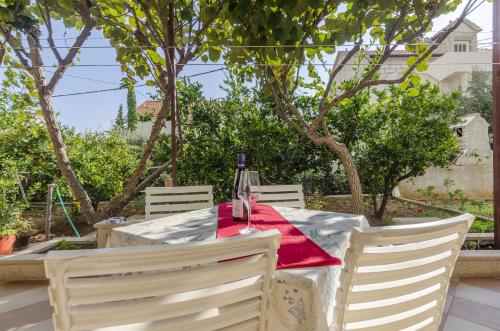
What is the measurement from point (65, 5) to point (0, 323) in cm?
255

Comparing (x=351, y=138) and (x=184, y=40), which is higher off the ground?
(x=184, y=40)

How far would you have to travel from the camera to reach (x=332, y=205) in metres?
4.27

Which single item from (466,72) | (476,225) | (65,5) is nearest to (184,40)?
(65,5)

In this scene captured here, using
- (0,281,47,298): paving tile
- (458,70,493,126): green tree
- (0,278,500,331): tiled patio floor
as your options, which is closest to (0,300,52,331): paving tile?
(0,278,500,331): tiled patio floor

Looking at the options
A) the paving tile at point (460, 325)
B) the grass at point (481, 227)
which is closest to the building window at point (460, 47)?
the grass at point (481, 227)

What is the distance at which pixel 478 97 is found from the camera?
12.8 m

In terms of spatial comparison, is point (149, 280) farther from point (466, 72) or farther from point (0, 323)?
point (466, 72)

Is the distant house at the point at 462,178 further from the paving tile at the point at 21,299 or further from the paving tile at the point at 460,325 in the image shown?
the paving tile at the point at 21,299

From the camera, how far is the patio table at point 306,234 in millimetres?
852

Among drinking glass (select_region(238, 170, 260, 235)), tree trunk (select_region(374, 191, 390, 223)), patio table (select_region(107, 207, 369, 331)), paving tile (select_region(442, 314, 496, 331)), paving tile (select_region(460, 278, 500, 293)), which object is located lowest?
paving tile (select_region(442, 314, 496, 331))

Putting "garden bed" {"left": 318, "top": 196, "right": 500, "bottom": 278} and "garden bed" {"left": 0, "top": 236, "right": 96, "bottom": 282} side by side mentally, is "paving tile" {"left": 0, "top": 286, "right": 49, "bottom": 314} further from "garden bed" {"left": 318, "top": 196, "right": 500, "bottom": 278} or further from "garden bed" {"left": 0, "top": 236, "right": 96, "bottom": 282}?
"garden bed" {"left": 318, "top": 196, "right": 500, "bottom": 278}

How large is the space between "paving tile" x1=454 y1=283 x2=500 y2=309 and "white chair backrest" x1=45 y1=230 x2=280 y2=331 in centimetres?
224

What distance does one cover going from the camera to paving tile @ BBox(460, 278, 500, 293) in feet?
7.85

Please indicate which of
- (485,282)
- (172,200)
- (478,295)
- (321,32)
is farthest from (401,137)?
(172,200)
